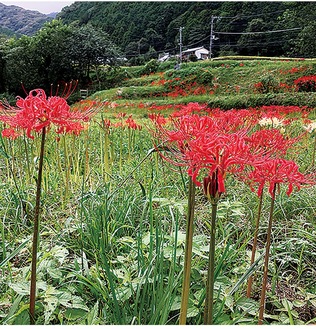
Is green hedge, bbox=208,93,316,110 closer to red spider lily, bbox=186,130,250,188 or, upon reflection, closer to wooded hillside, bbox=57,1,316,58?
wooded hillside, bbox=57,1,316,58

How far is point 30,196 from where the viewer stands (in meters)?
1.75

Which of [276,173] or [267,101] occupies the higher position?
[276,173]

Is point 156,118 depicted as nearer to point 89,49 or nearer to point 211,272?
point 211,272

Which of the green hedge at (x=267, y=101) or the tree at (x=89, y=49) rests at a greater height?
the tree at (x=89, y=49)

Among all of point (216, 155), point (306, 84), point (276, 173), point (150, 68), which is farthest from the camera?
point (150, 68)

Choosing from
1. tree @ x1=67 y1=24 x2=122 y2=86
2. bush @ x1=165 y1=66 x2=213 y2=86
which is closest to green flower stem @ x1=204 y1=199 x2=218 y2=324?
tree @ x1=67 y1=24 x2=122 y2=86

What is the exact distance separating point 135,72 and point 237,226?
20806mm

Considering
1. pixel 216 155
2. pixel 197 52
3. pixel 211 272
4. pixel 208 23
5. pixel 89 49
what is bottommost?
pixel 211 272

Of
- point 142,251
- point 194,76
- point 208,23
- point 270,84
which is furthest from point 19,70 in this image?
point 208,23

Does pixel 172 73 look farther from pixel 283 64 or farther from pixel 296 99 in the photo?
pixel 296 99

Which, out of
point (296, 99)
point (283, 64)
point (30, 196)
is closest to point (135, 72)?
point (283, 64)

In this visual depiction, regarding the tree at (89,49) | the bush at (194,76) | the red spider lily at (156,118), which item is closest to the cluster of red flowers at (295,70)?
the bush at (194,76)

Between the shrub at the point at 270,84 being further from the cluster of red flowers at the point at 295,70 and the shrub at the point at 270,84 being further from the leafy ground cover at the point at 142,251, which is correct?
the leafy ground cover at the point at 142,251

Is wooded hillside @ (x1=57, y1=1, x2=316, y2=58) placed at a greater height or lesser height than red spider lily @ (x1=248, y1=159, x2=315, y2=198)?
greater
